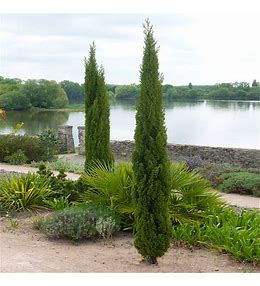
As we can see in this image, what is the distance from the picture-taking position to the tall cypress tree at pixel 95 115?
29.7ft

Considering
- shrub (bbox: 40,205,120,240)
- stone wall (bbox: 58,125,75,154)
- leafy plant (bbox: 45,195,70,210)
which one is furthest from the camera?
stone wall (bbox: 58,125,75,154)

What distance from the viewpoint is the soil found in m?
5.57

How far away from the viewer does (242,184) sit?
37.0ft

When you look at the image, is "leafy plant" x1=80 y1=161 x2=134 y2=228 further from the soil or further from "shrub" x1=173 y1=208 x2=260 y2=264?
"shrub" x1=173 y1=208 x2=260 y2=264

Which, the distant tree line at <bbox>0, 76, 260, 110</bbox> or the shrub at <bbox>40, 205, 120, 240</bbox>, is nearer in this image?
the shrub at <bbox>40, 205, 120, 240</bbox>

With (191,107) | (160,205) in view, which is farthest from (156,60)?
(191,107)

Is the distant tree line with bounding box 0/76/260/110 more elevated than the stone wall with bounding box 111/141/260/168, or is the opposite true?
the distant tree line with bounding box 0/76/260/110

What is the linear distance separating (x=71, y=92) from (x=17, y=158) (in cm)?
264

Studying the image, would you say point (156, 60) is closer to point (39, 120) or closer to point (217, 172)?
point (217, 172)

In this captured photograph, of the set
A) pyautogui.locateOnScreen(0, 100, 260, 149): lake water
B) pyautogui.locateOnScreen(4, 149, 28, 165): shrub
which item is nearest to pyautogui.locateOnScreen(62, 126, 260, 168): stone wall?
pyautogui.locateOnScreen(0, 100, 260, 149): lake water

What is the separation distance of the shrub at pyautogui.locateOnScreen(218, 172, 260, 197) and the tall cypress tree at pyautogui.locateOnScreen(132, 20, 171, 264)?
5642 mm

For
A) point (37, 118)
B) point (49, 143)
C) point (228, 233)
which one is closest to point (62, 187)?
point (228, 233)

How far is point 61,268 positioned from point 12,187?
3355 millimetres

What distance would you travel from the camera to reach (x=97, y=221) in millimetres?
7004
